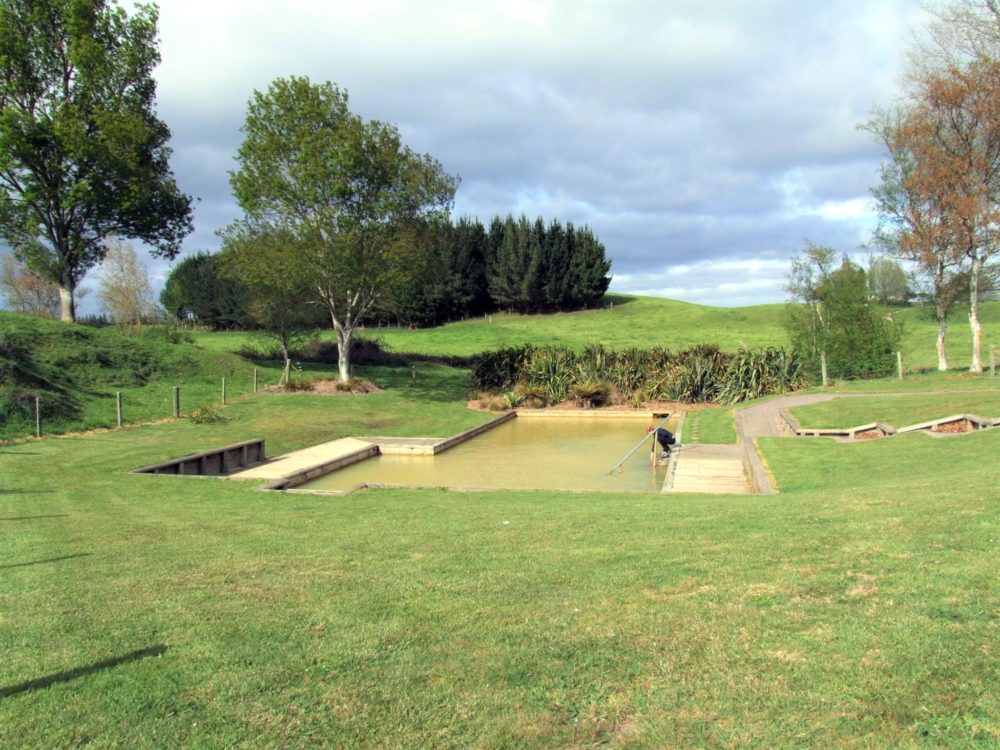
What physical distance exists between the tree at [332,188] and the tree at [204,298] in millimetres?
33102

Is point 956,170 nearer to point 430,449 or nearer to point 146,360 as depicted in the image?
point 430,449

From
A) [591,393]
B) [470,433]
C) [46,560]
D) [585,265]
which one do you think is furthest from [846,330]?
[585,265]

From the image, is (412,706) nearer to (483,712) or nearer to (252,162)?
(483,712)

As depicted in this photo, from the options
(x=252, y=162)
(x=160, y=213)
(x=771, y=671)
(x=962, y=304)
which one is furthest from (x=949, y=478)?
(x=160, y=213)

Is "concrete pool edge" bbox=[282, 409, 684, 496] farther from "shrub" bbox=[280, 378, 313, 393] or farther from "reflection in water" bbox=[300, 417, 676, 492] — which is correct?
"shrub" bbox=[280, 378, 313, 393]

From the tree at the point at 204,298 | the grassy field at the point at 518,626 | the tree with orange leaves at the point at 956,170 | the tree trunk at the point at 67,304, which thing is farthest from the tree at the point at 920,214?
the tree at the point at 204,298

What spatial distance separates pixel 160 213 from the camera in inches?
1232

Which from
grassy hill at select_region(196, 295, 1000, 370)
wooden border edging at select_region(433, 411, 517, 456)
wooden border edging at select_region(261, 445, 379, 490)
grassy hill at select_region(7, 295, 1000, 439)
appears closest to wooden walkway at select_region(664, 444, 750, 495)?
wooden border edging at select_region(433, 411, 517, 456)

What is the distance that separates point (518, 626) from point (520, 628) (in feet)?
0.12

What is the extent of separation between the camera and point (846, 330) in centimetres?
2717

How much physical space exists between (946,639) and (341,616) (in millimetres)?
3219

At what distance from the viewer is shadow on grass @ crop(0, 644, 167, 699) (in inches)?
132

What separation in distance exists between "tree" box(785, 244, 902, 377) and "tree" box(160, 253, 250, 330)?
42.7m

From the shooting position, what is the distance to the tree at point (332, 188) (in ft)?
80.0
